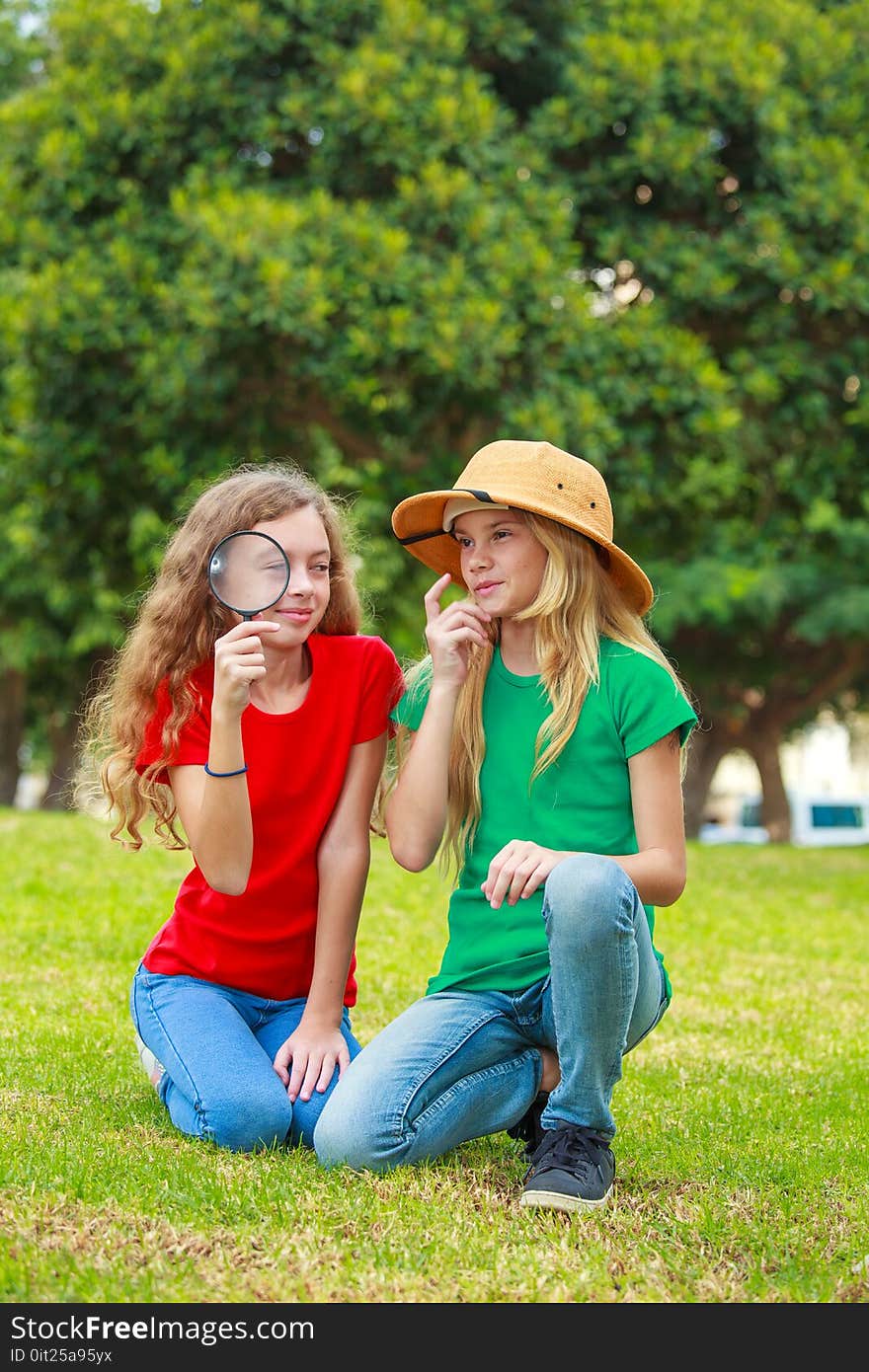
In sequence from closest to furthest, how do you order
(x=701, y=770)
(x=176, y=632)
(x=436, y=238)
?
(x=176, y=632) < (x=436, y=238) < (x=701, y=770)

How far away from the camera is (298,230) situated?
948 cm

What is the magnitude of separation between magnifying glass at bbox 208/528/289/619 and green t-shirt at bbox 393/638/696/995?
692 millimetres

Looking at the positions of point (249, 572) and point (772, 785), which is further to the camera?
point (772, 785)

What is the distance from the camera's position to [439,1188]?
10.3 ft

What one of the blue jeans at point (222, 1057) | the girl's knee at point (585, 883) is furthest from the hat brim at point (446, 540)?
the blue jeans at point (222, 1057)

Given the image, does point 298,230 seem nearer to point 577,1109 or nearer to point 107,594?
point 577,1109

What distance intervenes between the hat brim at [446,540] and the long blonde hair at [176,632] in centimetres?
22

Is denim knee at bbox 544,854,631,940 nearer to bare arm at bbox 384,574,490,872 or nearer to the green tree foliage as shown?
bare arm at bbox 384,574,490,872

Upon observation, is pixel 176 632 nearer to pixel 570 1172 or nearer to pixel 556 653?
pixel 556 653

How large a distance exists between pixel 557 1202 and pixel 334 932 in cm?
98

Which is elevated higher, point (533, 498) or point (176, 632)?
point (533, 498)

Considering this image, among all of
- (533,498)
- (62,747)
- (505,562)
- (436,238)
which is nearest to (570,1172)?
(505,562)

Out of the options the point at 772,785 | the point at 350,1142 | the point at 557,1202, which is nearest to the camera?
the point at 557,1202

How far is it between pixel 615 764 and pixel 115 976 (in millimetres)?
A: 3035
